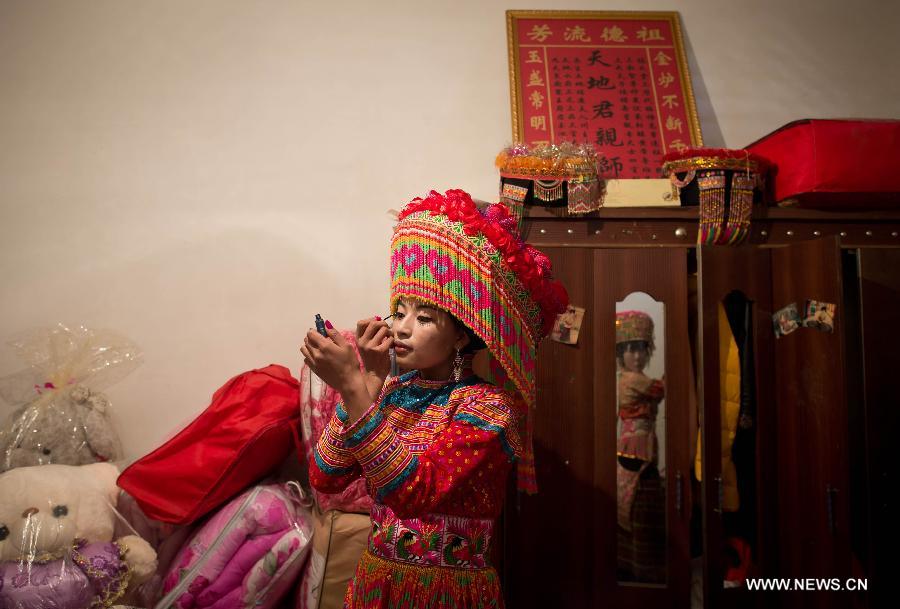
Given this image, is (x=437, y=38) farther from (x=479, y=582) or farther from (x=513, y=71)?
(x=479, y=582)

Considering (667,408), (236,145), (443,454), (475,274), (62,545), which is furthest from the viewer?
(236,145)

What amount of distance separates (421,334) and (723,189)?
46.2 inches

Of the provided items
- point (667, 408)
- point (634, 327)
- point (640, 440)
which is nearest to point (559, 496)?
point (640, 440)

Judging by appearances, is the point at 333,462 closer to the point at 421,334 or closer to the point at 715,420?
the point at 421,334

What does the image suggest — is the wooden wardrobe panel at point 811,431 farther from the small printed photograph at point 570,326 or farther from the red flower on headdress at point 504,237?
the red flower on headdress at point 504,237

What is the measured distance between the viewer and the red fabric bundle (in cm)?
184

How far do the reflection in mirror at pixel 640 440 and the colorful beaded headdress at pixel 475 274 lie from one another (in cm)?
66

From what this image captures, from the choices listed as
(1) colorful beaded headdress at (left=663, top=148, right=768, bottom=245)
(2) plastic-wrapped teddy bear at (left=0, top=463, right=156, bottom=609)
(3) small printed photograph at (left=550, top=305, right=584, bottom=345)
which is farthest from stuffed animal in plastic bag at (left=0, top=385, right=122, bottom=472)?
(1) colorful beaded headdress at (left=663, top=148, right=768, bottom=245)

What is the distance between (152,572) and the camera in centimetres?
176

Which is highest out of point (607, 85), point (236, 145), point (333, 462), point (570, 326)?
point (607, 85)

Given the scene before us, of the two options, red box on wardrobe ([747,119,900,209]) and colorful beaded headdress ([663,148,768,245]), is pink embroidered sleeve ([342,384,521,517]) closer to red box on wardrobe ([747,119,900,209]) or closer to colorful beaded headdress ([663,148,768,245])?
colorful beaded headdress ([663,148,768,245])

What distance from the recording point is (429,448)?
118 centimetres

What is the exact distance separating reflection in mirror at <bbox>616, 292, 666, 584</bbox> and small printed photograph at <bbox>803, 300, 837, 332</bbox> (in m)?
0.42

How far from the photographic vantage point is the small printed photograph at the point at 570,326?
189cm
